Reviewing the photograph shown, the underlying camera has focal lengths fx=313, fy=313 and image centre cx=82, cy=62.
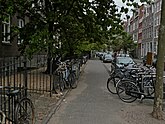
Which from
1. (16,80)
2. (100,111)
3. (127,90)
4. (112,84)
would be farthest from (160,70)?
(16,80)

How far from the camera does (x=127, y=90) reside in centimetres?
1077

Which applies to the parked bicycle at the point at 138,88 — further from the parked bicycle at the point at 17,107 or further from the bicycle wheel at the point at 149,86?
the parked bicycle at the point at 17,107

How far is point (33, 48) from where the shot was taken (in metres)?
13.2

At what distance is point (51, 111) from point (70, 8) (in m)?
11.0

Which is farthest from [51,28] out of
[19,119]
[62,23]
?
[19,119]

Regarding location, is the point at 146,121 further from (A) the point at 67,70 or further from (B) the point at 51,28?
(B) the point at 51,28

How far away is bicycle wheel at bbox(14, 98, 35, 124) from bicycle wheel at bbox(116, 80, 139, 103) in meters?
4.77

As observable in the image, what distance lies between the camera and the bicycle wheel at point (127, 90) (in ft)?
35.0

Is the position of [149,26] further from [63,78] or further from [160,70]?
[160,70]

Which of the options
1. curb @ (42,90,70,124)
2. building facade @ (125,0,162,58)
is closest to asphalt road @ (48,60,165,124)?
curb @ (42,90,70,124)

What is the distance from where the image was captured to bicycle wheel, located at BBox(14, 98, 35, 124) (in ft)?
19.1

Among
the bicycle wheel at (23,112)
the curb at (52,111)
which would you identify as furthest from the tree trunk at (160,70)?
the bicycle wheel at (23,112)

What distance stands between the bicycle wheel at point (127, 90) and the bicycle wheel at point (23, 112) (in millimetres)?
4772

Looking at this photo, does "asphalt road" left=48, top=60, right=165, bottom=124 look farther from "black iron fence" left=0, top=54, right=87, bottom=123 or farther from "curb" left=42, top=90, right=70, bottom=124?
"black iron fence" left=0, top=54, right=87, bottom=123
